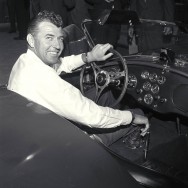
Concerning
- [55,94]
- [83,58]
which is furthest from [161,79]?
[55,94]

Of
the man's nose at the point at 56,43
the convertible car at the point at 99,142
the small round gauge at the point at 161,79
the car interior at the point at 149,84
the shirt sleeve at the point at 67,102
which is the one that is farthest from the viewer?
the small round gauge at the point at 161,79

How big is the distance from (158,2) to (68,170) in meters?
4.22

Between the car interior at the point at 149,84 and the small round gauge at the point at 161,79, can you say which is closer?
the car interior at the point at 149,84

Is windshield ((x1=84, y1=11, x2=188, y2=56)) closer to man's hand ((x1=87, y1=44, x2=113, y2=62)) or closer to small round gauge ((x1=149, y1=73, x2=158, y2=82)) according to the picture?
man's hand ((x1=87, y1=44, x2=113, y2=62))

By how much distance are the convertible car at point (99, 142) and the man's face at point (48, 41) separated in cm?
36

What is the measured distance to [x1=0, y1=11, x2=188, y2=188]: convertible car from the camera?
1128mm

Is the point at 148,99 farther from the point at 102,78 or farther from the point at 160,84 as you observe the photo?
the point at 102,78

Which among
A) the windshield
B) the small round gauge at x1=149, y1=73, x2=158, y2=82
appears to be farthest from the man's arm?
the small round gauge at x1=149, y1=73, x2=158, y2=82

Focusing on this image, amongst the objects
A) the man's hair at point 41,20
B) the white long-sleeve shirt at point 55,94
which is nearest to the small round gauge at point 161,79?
the white long-sleeve shirt at point 55,94

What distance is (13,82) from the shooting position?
77.1 inches

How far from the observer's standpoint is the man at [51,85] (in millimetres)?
1796

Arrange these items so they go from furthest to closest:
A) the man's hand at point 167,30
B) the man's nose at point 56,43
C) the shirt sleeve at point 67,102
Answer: the man's hand at point 167,30 → the man's nose at point 56,43 → the shirt sleeve at point 67,102

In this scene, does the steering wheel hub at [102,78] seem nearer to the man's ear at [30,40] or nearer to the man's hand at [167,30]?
the man's ear at [30,40]

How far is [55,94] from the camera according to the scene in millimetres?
1787
